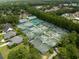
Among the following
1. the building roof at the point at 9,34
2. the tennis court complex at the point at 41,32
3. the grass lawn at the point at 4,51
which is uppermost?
the building roof at the point at 9,34

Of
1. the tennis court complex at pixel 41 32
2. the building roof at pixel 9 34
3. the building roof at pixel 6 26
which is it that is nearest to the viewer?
the tennis court complex at pixel 41 32

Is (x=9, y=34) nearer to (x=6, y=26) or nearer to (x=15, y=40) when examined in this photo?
(x=15, y=40)

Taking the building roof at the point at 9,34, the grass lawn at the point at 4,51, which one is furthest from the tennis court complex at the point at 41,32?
the grass lawn at the point at 4,51

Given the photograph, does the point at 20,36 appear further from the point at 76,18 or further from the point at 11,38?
the point at 76,18

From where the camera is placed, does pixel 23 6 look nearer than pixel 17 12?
No

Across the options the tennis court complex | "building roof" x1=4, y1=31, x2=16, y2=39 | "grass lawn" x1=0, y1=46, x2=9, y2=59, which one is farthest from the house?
the tennis court complex

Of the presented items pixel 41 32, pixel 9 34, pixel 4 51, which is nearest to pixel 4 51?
pixel 4 51

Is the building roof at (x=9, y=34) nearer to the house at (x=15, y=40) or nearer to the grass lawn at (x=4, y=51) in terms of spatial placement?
the house at (x=15, y=40)

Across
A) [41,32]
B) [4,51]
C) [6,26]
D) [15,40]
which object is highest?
[6,26]

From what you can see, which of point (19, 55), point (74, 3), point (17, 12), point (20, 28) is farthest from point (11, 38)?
point (74, 3)

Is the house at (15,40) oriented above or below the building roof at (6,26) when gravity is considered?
below

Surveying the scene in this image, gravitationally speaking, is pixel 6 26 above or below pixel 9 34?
above
